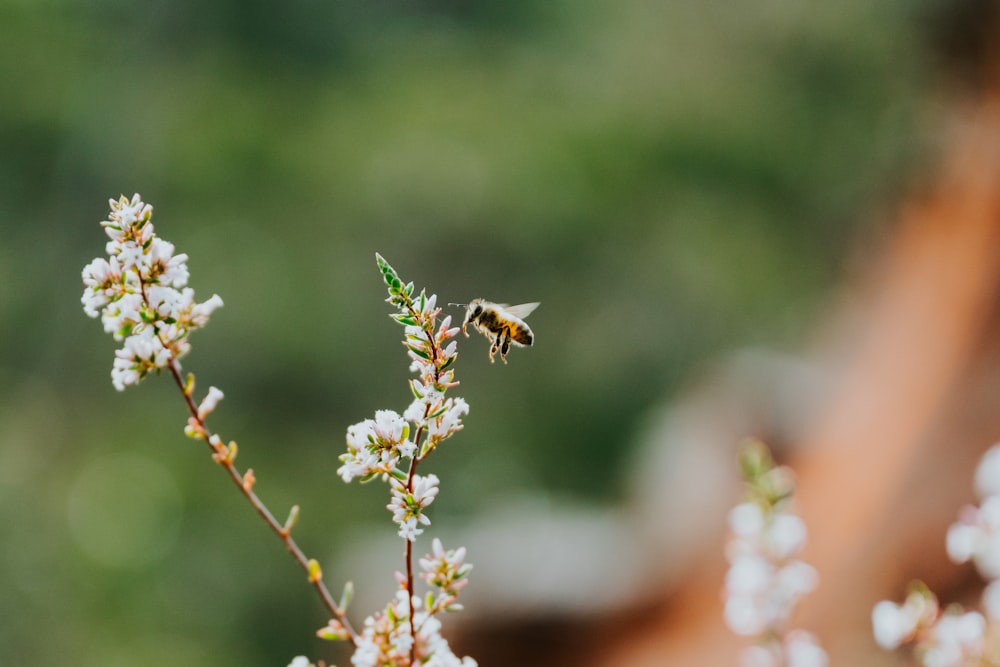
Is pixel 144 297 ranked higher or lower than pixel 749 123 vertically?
lower

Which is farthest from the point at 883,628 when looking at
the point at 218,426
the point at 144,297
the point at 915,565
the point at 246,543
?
the point at 246,543

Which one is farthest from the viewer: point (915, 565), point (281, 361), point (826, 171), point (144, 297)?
point (826, 171)

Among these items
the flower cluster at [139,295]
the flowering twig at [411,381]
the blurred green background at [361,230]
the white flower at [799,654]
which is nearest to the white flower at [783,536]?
the white flower at [799,654]

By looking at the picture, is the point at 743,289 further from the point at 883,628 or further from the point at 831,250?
the point at 883,628

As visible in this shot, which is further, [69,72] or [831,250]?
A: [831,250]

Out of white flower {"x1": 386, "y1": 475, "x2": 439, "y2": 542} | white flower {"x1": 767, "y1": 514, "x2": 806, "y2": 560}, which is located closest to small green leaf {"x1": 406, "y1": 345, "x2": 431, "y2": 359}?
white flower {"x1": 386, "y1": 475, "x2": 439, "y2": 542}

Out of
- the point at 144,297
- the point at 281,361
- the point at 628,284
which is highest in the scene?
the point at 628,284

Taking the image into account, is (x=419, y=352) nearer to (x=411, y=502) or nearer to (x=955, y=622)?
(x=411, y=502)
